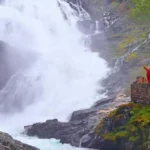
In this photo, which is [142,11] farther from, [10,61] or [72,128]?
[72,128]

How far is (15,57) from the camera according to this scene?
202 feet

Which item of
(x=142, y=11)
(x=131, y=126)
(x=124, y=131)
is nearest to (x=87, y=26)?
(x=142, y=11)

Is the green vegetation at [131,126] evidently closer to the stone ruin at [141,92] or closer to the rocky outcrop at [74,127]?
the stone ruin at [141,92]

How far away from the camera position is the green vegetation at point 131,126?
29.4 m

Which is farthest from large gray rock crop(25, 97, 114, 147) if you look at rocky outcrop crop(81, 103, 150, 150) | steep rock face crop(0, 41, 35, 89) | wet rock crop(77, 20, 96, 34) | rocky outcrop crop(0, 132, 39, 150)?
wet rock crop(77, 20, 96, 34)

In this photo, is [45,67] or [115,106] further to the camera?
[45,67]

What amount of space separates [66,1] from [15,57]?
113 ft

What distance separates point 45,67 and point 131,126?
3067cm

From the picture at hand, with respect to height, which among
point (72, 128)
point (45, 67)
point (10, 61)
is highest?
point (10, 61)

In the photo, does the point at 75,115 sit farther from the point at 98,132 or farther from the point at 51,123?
the point at 98,132

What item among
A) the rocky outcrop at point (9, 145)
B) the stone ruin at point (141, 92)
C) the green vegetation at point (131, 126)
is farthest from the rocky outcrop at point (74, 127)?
the rocky outcrop at point (9, 145)

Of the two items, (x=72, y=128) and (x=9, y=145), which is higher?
(x=72, y=128)

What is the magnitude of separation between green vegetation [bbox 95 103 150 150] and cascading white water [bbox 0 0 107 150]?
5.02 m

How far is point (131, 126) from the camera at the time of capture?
102ft
